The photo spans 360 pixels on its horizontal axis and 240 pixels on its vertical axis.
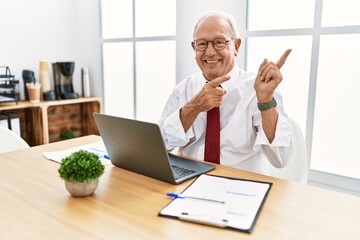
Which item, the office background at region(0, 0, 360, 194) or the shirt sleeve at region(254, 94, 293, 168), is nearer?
the shirt sleeve at region(254, 94, 293, 168)

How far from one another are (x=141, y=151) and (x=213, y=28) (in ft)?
2.30

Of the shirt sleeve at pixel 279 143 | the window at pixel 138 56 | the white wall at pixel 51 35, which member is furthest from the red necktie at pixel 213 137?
the white wall at pixel 51 35

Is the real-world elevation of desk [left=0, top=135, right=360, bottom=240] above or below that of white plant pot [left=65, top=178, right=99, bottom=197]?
below

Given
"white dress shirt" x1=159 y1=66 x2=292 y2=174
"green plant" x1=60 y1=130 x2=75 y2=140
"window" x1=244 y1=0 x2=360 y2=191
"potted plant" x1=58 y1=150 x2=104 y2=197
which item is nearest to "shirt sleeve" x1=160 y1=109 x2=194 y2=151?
"white dress shirt" x1=159 y1=66 x2=292 y2=174

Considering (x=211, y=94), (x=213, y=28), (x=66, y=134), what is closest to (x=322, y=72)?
(x=213, y=28)

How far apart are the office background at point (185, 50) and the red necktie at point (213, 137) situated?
0.93 meters

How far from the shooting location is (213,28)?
1.49 metres

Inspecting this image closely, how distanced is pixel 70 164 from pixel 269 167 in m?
0.95

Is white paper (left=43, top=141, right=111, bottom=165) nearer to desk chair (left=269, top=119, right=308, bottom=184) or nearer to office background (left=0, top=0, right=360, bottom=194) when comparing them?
desk chair (left=269, top=119, right=308, bottom=184)

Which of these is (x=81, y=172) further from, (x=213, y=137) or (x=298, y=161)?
(x=298, y=161)

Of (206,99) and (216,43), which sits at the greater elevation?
(216,43)

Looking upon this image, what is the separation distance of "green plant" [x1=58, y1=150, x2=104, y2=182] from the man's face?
0.78 meters

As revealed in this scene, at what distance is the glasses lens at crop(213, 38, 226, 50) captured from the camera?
4.93 feet

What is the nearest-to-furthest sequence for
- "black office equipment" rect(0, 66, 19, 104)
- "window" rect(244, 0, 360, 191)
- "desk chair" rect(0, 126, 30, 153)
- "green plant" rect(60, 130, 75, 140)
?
"desk chair" rect(0, 126, 30, 153), "window" rect(244, 0, 360, 191), "black office equipment" rect(0, 66, 19, 104), "green plant" rect(60, 130, 75, 140)
